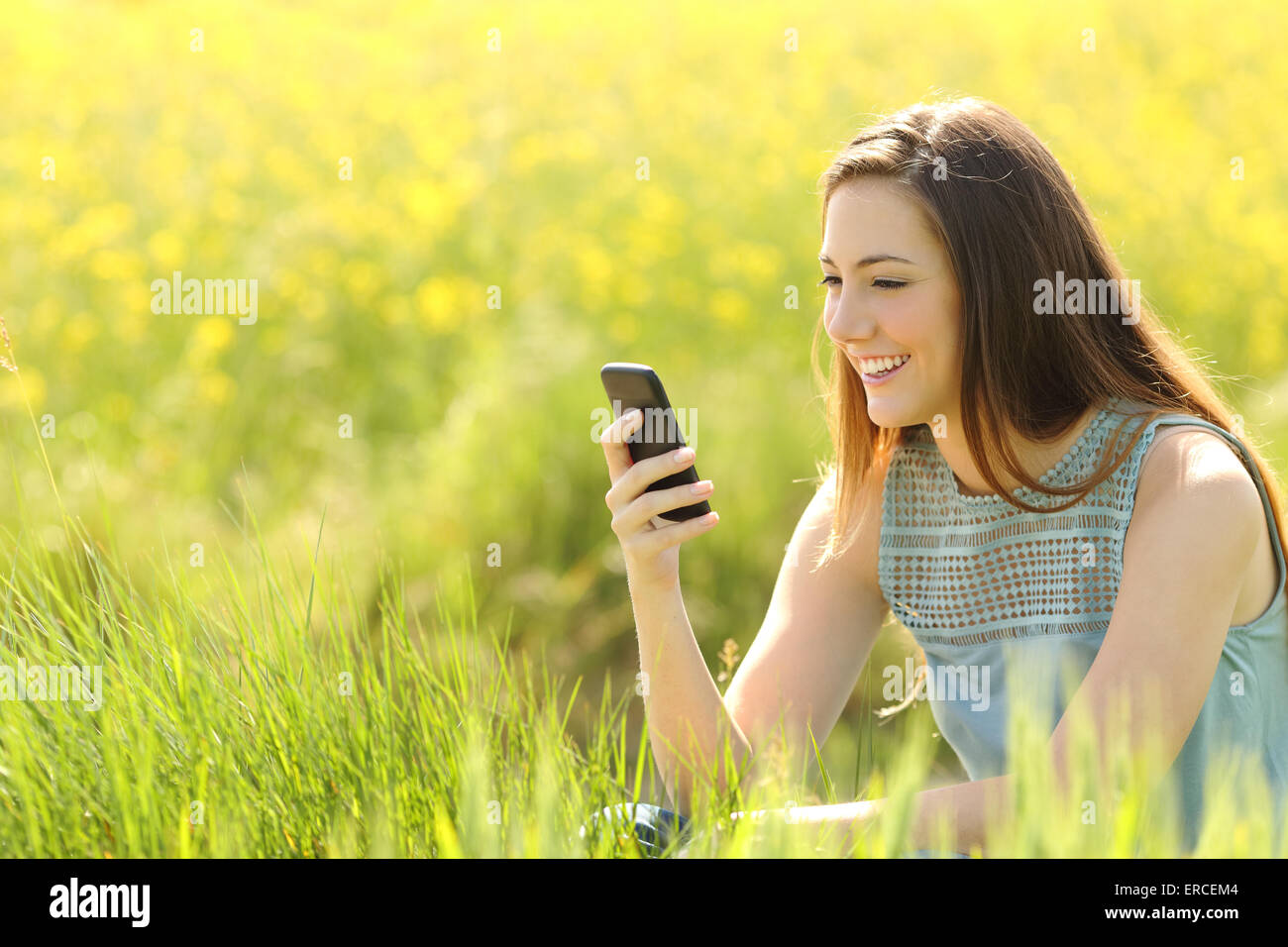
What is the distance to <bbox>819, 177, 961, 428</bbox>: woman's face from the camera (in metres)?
2.05

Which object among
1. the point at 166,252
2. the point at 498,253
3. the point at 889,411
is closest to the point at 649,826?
the point at 889,411

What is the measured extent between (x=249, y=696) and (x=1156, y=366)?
157 centimetres

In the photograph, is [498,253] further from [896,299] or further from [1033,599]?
[1033,599]

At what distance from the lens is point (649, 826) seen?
1514 mm

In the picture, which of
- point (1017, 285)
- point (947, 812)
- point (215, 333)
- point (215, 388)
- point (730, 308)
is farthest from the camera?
point (730, 308)

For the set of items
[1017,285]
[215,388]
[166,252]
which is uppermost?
[166,252]

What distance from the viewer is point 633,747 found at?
15.0 feet

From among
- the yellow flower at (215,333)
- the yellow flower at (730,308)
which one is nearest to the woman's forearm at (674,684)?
the yellow flower at (215,333)

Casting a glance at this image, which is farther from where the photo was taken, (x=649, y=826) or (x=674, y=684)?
(x=674, y=684)

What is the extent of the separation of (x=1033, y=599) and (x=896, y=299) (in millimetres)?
561

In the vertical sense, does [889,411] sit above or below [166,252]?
below

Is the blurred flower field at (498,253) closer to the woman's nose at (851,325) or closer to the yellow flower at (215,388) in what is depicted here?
the yellow flower at (215,388)

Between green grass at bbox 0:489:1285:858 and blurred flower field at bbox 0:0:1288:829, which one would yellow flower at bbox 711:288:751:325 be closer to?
blurred flower field at bbox 0:0:1288:829

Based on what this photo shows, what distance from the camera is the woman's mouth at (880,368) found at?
6.93 ft
